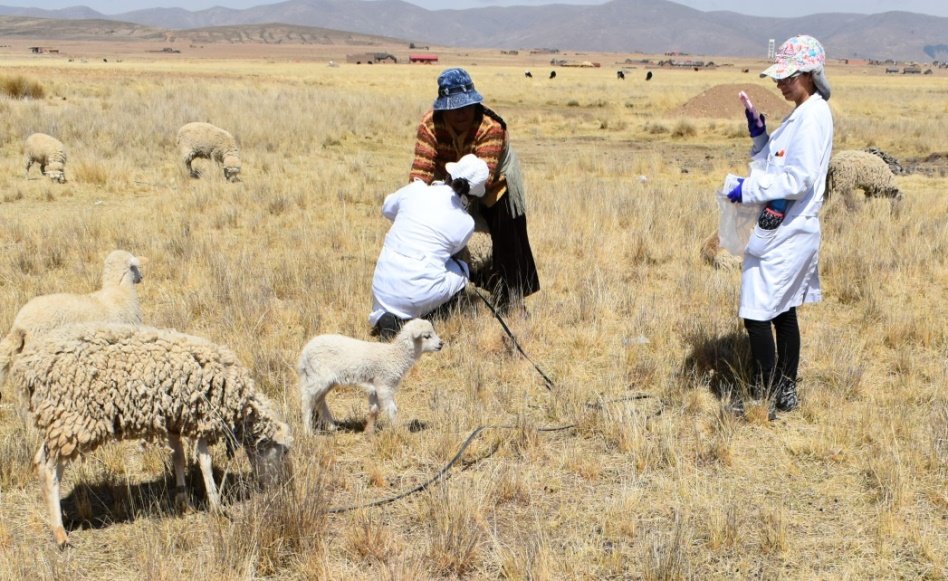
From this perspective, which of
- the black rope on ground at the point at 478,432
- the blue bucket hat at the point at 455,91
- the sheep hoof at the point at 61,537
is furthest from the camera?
the blue bucket hat at the point at 455,91

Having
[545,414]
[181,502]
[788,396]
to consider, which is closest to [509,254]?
[545,414]

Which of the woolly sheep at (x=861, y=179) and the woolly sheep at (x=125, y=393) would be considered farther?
the woolly sheep at (x=861, y=179)

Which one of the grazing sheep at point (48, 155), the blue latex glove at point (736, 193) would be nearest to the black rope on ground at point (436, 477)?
the blue latex glove at point (736, 193)

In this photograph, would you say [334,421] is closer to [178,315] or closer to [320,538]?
[320,538]

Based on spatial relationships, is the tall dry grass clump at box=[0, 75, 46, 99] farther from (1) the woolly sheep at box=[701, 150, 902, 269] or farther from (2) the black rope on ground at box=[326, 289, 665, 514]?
(2) the black rope on ground at box=[326, 289, 665, 514]

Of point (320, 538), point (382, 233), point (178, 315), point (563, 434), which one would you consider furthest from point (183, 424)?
point (382, 233)

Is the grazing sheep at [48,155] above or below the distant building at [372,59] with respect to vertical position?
below

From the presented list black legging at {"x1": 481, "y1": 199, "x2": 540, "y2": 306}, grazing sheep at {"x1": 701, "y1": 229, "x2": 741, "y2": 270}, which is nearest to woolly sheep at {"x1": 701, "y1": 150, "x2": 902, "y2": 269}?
grazing sheep at {"x1": 701, "y1": 229, "x2": 741, "y2": 270}

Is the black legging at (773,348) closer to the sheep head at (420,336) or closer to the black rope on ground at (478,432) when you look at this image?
the black rope on ground at (478,432)

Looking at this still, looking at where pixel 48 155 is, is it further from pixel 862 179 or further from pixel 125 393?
pixel 862 179

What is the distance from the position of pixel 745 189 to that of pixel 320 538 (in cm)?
321

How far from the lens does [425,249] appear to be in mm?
6223

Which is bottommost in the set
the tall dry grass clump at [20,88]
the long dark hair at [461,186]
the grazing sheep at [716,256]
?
the grazing sheep at [716,256]

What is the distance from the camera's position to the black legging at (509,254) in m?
7.14
